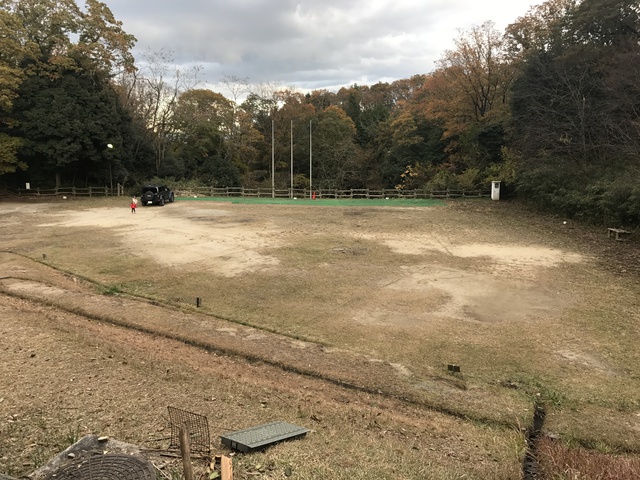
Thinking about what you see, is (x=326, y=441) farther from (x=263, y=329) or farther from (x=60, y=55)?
(x=60, y=55)

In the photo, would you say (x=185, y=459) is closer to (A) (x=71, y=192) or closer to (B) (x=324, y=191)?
(A) (x=71, y=192)

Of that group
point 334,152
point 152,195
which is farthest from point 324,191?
point 152,195

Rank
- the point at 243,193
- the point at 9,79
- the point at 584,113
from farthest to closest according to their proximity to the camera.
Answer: the point at 243,193
the point at 9,79
the point at 584,113

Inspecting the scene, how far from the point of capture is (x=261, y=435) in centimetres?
455

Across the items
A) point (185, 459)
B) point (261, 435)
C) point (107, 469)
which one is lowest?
point (261, 435)

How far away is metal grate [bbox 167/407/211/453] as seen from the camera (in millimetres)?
4230

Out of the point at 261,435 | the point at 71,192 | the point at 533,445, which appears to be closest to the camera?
the point at 261,435

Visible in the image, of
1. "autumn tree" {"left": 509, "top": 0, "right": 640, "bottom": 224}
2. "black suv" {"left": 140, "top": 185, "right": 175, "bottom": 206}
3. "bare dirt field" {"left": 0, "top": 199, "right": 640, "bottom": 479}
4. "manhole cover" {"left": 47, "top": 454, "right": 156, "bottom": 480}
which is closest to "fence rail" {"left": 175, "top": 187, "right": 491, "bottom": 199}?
"autumn tree" {"left": 509, "top": 0, "right": 640, "bottom": 224}

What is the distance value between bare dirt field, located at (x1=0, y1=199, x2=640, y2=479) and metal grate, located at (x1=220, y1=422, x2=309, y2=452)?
0.10m

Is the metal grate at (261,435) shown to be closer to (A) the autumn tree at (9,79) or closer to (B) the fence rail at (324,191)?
(B) the fence rail at (324,191)

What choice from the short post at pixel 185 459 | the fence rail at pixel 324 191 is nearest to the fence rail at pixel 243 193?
the fence rail at pixel 324 191

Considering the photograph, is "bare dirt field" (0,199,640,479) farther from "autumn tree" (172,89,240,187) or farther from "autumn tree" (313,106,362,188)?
"autumn tree" (313,106,362,188)

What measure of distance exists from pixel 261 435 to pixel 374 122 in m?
55.7

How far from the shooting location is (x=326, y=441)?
468 cm
